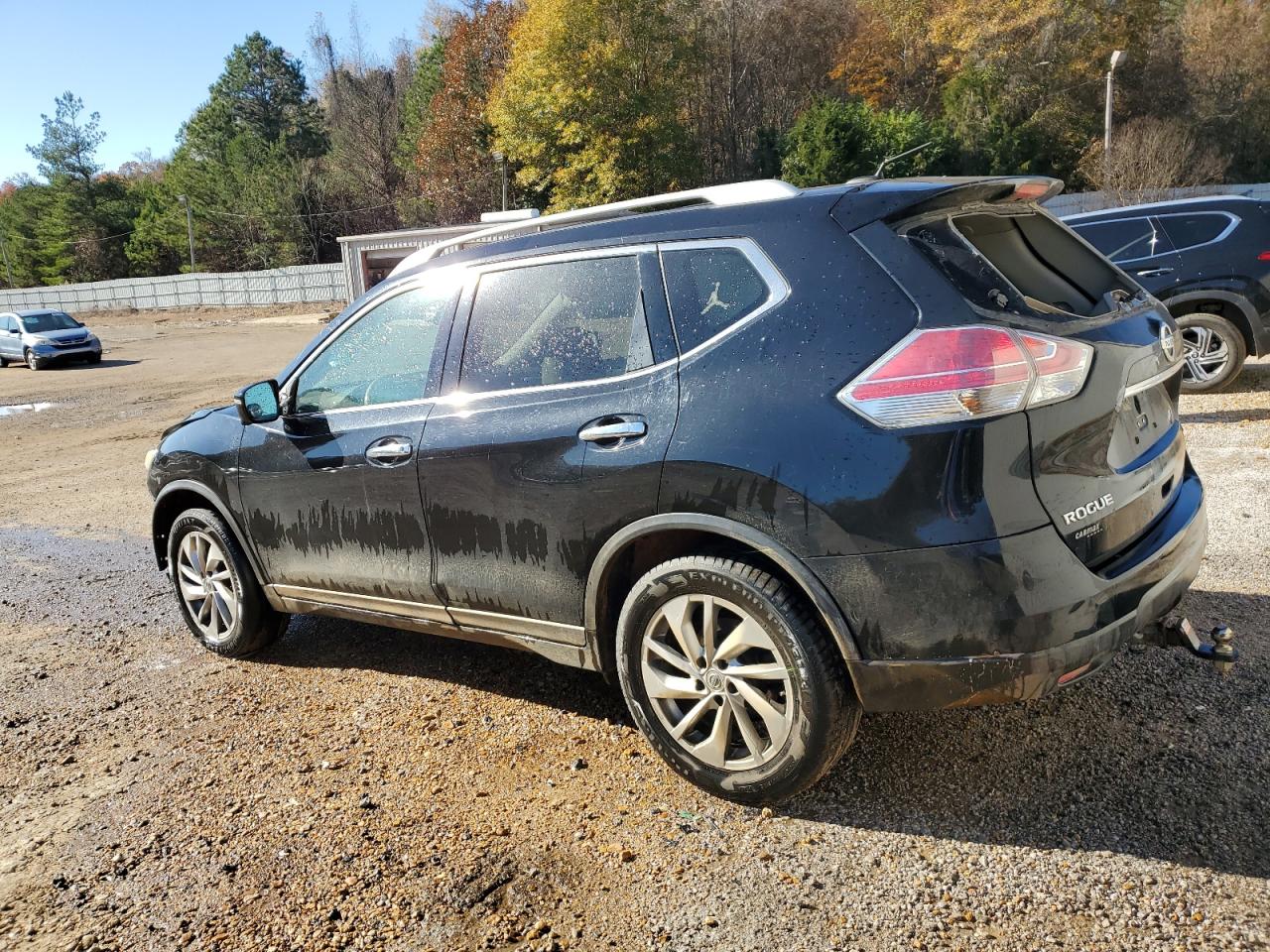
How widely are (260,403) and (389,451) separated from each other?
0.88 meters

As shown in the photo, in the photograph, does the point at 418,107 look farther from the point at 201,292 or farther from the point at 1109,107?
the point at 1109,107

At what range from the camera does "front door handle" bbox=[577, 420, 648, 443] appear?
9.57ft

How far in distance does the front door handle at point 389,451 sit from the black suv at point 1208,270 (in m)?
7.84

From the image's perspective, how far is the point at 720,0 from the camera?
5719 cm

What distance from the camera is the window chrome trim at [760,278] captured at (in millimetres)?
2779

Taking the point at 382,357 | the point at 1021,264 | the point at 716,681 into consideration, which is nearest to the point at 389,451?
the point at 382,357

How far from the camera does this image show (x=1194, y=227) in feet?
29.1

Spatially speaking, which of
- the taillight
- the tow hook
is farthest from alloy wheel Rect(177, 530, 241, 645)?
the tow hook

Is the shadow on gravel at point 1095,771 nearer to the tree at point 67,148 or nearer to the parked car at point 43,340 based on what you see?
the parked car at point 43,340

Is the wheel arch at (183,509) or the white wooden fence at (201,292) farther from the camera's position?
the white wooden fence at (201,292)

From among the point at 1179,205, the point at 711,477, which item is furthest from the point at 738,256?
the point at 1179,205

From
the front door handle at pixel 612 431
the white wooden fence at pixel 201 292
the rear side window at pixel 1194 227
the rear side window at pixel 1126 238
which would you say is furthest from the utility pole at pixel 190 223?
the front door handle at pixel 612 431

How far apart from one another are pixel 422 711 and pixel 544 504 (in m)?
1.26

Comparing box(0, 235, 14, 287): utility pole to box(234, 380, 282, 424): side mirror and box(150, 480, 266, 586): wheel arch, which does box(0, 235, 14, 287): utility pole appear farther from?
box(234, 380, 282, 424): side mirror
